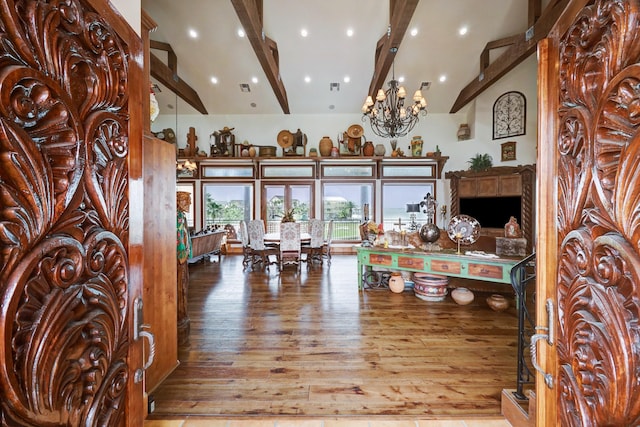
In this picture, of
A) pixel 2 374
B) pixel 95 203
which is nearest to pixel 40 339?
pixel 2 374

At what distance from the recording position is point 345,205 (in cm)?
832

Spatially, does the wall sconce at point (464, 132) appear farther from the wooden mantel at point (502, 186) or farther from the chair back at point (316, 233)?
the chair back at point (316, 233)

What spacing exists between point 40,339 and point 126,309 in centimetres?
A: 26

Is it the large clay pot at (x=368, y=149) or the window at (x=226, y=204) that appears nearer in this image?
the large clay pot at (x=368, y=149)

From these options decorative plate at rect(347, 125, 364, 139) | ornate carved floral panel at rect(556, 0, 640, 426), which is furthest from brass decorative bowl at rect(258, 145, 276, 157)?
ornate carved floral panel at rect(556, 0, 640, 426)

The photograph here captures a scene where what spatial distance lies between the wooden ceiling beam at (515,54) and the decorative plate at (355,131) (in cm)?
294

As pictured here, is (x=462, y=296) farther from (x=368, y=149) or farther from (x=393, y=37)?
(x=368, y=149)

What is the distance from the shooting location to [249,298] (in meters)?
3.89

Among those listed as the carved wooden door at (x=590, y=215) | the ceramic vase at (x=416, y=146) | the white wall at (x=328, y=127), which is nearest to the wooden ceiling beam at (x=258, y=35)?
the white wall at (x=328, y=127)

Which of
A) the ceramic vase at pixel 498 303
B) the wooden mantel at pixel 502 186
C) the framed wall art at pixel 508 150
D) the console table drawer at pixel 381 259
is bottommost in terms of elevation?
the ceramic vase at pixel 498 303

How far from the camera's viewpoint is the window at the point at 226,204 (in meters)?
8.38

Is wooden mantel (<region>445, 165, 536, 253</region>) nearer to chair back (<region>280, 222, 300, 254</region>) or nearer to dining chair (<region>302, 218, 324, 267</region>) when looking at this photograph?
dining chair (<region>302, 218, 324, 267</region>)

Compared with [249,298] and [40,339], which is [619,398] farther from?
[249,298]

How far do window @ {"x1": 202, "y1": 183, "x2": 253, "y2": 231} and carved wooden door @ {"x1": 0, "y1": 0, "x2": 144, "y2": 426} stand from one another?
25.3 feet
